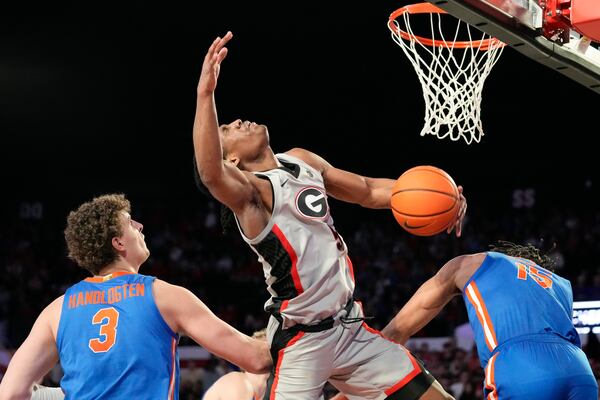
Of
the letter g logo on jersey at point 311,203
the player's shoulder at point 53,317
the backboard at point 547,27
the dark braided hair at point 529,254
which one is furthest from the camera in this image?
the dark braided hair at point 529,254

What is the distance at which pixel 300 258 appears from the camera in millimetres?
4086

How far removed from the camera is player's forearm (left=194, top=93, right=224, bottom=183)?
3764 millimetres

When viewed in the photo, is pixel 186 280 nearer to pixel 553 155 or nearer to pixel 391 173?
pixel 391 173

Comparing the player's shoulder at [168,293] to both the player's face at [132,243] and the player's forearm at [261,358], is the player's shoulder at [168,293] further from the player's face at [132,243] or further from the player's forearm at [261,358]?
the player's forearm at [261,358]

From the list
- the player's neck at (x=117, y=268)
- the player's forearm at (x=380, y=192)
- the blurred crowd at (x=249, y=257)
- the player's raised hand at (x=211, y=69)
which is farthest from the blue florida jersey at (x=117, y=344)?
the blurred crowd at (x=249, y=257)

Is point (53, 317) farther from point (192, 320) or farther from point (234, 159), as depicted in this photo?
point (234, 159)

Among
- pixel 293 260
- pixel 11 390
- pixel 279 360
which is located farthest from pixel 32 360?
pixel 293 260

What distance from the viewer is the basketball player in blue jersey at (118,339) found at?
337cm

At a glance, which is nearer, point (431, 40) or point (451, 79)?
point (451, 79)

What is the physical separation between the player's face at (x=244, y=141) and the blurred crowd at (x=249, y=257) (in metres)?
7.44

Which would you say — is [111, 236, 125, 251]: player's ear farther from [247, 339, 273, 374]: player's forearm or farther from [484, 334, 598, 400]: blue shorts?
[484, 334, 598, 400]: blue shorts

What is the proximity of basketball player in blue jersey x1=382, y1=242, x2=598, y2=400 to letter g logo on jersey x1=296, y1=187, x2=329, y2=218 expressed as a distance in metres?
0.61

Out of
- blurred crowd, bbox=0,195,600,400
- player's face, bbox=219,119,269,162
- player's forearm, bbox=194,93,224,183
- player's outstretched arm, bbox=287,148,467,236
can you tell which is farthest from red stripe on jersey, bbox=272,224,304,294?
blurred crowd, bbox=0,195,600,400

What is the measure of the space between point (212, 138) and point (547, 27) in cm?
197
